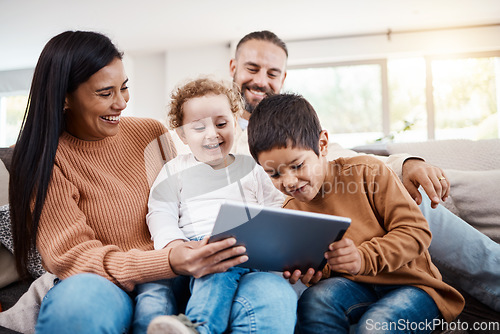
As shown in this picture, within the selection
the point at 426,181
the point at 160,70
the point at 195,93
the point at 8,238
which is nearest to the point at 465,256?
the point at 426,181

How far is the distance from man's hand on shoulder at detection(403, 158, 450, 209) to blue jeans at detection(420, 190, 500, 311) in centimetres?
8

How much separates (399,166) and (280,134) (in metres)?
0.48

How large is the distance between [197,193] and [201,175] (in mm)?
68

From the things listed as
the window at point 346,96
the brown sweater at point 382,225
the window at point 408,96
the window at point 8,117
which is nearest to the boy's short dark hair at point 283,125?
the brown sweater at point 382,225

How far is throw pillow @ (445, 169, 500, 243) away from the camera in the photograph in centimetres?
147

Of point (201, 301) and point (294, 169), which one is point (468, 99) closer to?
point (294, 169)

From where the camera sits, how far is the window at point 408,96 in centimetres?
689

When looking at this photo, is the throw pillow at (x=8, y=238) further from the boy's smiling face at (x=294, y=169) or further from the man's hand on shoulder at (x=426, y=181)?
the man's hand on shoulder at (x=426, y=181)

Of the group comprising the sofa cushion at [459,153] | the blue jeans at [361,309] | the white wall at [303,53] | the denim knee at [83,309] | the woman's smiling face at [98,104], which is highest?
the white wall at [303,53]

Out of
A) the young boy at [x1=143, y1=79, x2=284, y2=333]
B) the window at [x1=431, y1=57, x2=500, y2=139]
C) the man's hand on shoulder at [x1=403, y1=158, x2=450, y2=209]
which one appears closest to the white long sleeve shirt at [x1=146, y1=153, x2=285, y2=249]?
the young boy at [x1=143, y1=79, x2=284, y2=333]

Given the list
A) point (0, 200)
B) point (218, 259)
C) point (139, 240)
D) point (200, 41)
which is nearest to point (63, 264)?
point (139, 240)

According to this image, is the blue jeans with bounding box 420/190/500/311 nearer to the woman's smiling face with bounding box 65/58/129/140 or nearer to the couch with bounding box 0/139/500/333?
the couch with bounding box 0/139/500/333

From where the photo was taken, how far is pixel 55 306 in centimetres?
89

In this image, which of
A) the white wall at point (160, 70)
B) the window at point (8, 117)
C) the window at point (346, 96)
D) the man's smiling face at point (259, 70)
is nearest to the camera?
the man's smiling face at point (259, 70)
